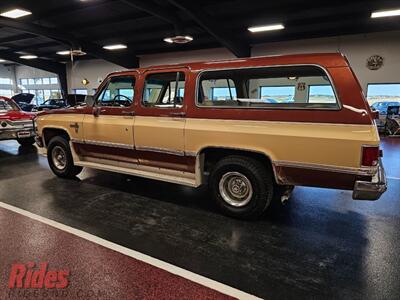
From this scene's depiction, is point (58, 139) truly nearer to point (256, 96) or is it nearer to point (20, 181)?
point (20, 181)

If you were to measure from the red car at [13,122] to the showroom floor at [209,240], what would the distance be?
3201mm

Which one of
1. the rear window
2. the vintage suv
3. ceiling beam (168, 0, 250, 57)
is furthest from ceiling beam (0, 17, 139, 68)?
the rear window

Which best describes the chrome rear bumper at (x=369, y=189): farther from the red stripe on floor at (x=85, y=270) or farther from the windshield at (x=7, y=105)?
the windshield at (x=7, y=105)

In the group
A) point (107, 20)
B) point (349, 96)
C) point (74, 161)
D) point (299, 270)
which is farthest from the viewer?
point (107, 20)

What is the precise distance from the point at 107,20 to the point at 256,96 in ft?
33.0

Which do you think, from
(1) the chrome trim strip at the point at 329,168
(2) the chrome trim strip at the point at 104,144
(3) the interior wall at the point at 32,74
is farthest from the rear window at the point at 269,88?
(3) the interior wall at the point at 32,74

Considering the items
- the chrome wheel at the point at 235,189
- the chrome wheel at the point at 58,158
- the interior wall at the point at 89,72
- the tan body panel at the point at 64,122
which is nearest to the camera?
the chrome wheel at the point at 235,189

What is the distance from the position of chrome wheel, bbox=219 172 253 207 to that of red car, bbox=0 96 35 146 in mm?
6444

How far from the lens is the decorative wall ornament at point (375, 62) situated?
37.9ft

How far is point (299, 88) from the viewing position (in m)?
3.45

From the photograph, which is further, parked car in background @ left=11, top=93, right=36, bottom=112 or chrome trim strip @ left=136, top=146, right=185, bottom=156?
parked car in background @ left=11, top=93, right=36, bottom=112

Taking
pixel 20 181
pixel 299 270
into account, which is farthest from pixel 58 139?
pixel 299 270

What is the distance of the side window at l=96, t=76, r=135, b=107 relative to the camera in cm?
436

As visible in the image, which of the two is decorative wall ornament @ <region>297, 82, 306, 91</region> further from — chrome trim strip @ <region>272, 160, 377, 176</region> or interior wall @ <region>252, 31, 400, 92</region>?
interior wall @ <region>252, 31, 400, 92</region>
